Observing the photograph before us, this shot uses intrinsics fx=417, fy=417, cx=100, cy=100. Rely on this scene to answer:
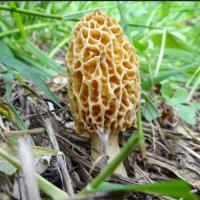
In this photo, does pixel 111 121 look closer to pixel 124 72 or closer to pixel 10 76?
pixel 124 72

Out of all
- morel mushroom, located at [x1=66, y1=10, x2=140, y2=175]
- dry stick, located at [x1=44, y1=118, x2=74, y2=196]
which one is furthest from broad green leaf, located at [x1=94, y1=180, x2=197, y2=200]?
morel mushroom, located at [x1=66, y1=10, x2=140, y2=175]

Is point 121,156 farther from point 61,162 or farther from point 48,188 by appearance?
point 61,162

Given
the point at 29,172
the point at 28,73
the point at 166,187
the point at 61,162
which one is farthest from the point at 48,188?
the point at 28,73

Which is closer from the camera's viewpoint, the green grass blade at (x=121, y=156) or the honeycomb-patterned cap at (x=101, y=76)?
the green grass blade at (x=121, y=156)

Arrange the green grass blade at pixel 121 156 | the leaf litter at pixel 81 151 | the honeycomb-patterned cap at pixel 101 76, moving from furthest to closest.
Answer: the honeycomb-patterned cap at pixel 101 76 → the leaf litter at pixel 81 151 → the green grass blade at pixel 121 156

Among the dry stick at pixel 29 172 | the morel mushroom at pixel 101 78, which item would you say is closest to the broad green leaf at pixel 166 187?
the dry stick at pixel 29 172

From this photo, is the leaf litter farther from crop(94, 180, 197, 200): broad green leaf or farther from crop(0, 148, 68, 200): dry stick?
crop(94, 180, 197, 200): broad green leaf

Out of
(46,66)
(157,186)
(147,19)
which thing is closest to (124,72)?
(157,186)

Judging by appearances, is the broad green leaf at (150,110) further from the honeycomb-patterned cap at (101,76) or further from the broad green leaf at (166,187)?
the broad green leaf at (166,187)

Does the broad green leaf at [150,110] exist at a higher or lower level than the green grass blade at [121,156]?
lower
